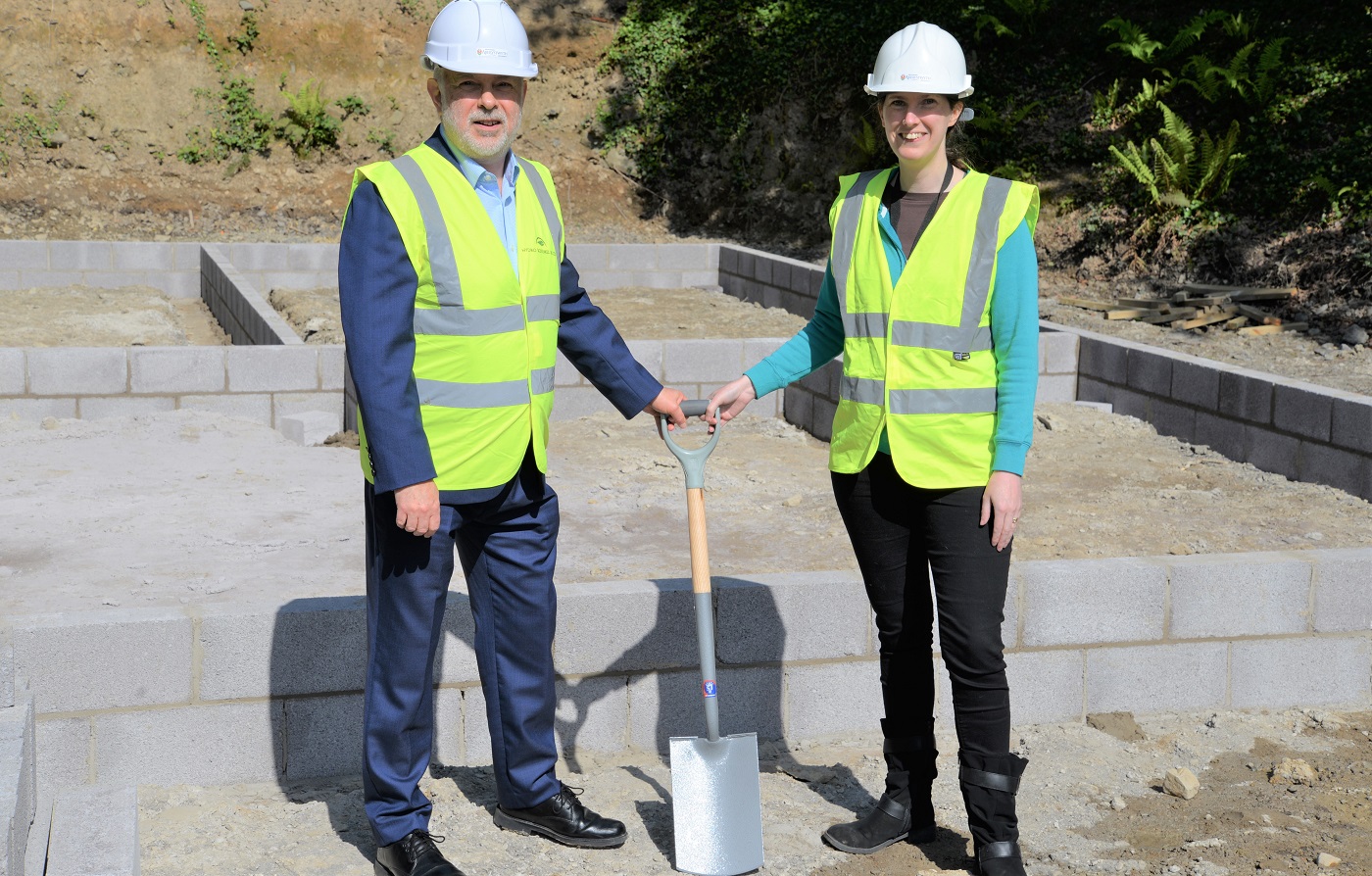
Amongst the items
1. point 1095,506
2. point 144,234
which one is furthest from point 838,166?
point 1095,506

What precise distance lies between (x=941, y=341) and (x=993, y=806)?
105 centimetres

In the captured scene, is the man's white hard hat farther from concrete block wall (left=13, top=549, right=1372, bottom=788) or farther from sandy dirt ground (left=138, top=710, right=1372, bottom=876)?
sandy dirt ground (left=138, top=710, right=1372, bottom=876)

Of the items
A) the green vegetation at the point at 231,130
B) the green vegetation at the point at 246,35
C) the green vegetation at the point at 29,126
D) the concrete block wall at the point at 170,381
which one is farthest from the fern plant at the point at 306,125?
the concrete block wall at the point at 170,381

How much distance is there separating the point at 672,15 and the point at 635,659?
18.9m

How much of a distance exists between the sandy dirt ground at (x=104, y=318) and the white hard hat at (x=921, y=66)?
25.4 feet

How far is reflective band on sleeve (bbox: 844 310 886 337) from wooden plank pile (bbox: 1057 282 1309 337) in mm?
8273

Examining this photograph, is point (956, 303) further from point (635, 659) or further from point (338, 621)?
point (338, 621)

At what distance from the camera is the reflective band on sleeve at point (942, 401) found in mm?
3029

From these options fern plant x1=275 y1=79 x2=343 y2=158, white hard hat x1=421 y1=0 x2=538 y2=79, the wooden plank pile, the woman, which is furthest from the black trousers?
fern plant x1=275 y1=79 x2=343 y2=158

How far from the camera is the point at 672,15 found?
21.5 metres

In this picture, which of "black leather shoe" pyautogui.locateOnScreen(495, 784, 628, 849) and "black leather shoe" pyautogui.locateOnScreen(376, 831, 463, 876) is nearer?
"black leather shoe" pyautogui.locateOnScreen(376, 831, 463, 876)

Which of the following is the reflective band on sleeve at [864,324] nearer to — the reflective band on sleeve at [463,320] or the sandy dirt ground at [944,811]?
the reflective band on sleeve at [463,320]

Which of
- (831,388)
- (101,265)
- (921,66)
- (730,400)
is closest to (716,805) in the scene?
(730,400)

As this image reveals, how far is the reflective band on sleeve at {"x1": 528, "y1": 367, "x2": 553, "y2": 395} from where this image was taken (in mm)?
3127
